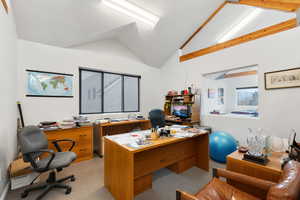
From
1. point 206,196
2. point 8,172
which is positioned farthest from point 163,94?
point 8,172

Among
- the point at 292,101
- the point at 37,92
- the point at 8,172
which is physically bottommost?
the point at 8,172

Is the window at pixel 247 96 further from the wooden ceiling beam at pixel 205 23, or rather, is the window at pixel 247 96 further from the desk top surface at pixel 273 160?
the desk top surface at pixel 273 160

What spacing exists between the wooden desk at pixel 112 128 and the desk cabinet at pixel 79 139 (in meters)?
0.25

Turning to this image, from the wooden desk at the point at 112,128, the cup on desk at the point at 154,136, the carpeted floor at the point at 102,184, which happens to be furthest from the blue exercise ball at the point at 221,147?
the wooden desk at the point at 112,128

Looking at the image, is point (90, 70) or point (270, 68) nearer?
point (270, 68)

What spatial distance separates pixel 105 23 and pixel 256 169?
3835 millimetres

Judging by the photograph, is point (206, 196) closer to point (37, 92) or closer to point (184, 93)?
point (184, 93)

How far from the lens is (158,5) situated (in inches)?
117

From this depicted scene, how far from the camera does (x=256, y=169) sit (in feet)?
4.92

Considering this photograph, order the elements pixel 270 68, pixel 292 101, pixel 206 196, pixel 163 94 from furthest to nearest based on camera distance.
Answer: pixel 163 94 → pixel 270 68 → pixel 292 101 → pixel 206 196

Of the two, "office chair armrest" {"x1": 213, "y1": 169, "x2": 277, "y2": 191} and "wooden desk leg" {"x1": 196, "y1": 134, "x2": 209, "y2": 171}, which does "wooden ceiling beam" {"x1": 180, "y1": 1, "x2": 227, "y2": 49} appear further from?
"office chair armrest" {"x1": 213, "y1": 169, "x2": 277, "y2": 191}

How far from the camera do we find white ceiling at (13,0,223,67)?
241 cm

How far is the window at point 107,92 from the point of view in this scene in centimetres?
376

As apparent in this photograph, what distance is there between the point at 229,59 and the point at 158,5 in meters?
2.23
